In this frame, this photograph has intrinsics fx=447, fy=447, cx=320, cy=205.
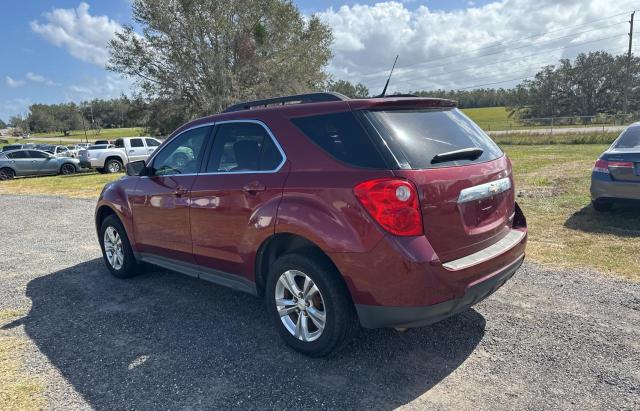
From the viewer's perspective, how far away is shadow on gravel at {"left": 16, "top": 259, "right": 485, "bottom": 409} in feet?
9.32

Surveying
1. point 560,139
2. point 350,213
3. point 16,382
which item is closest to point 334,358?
point 350,213

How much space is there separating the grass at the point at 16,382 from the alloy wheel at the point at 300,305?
1660mm

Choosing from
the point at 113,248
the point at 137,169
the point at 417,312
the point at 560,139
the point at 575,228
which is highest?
the point at 137,169

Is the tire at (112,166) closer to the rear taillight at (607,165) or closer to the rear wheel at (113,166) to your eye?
the rear wheel at (113,166)

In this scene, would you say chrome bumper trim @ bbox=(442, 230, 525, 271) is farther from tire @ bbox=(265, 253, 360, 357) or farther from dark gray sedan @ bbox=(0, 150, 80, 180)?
dark gray sedan @ bbox=(0, 150, 80, 180)

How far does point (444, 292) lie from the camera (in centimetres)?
273

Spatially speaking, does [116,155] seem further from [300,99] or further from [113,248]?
[300,99]

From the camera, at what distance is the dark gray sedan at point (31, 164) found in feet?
74.1

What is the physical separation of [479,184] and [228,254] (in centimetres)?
206

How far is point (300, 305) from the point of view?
325 centimetres

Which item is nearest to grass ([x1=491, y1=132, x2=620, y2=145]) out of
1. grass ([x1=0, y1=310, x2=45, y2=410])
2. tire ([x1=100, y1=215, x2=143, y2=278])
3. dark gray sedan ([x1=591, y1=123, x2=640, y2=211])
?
dark gray sedan ([x1=591, y1=123, x2=640, y2=211])

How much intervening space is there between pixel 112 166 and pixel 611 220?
2198 centimetres

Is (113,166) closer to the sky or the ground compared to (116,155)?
closer to the ground

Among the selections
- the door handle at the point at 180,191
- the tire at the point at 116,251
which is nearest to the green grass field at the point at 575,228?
the door handle at the point at 180,191
